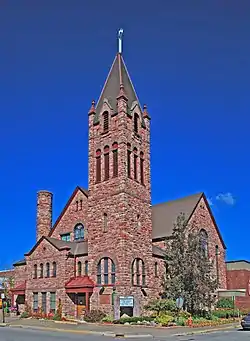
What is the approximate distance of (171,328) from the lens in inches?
1212

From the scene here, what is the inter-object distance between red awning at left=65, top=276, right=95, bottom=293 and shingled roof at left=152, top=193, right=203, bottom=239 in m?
10.8

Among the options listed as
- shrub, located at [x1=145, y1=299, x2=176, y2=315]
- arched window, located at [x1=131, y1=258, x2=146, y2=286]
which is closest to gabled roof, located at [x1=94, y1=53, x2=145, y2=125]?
arched window, located at [x1=131, y1=258, x2=146, y2=286]

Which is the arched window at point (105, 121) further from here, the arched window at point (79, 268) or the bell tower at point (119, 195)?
the arched window at point (79, 268)

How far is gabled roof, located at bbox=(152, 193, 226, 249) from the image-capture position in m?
48.5

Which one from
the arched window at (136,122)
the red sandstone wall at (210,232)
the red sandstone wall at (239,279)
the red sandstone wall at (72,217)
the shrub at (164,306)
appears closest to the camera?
the shrub at (164,306)

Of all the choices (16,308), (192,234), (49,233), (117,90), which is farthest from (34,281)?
(117,90)

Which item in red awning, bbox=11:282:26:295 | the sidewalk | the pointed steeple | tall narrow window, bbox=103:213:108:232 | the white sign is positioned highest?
the pointed steeple

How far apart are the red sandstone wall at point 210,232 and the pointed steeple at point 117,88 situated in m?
14.6

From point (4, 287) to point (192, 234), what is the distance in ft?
96.7

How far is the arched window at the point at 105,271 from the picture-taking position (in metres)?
38.4

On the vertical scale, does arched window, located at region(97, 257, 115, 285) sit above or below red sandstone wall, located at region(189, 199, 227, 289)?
below

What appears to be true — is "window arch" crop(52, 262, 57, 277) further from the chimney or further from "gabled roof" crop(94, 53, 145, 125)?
"gabled roof" crop(94, 53, 145, 125)

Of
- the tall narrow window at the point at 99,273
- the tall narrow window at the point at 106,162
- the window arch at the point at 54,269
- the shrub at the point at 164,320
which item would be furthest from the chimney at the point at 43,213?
the shrub at the point at 164,320

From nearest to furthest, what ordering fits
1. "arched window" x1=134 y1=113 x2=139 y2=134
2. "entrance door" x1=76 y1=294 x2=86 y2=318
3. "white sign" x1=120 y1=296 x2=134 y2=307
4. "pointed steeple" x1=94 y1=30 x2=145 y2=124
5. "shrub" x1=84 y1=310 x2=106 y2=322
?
"white sign" x1=120 y1=296 x2=134 y2=307 → "shrub" x1=84 y1=310 x2=106 y2=322 → "entrance door" x1=76 y1=294 x2=86 y2=318 → "pointed steeple" x1=94 y1=30 x2=145 y2=124 → "arched window" x1=134 y1=113 x2=139 y2=134
